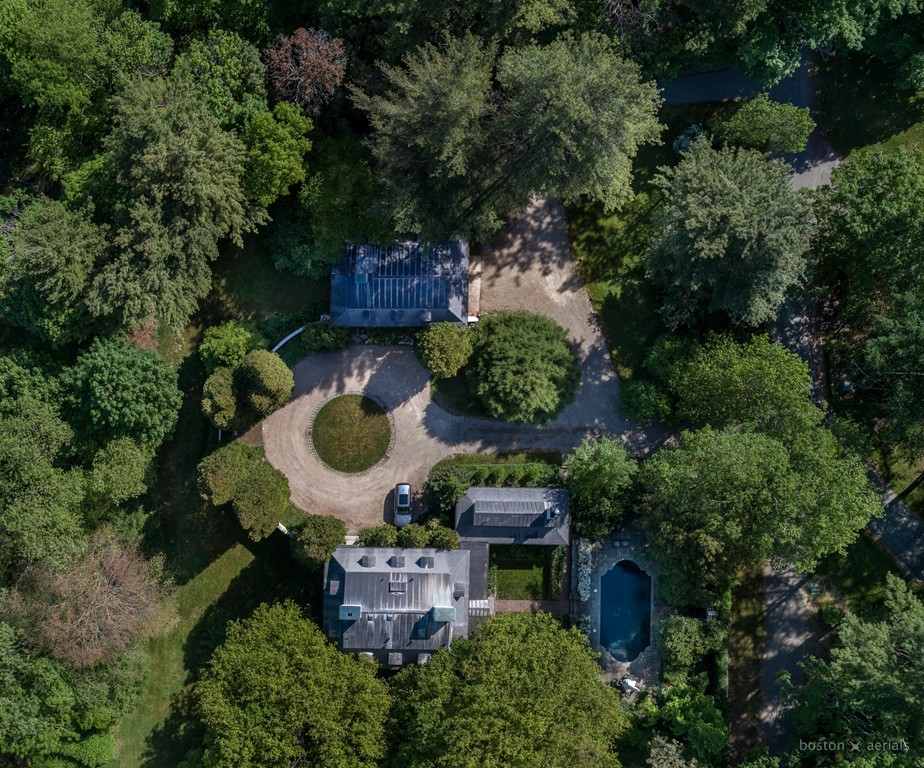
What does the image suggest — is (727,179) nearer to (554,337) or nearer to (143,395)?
(554,337)

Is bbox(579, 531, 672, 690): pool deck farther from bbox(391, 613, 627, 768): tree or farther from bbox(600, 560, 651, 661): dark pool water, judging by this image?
bbox(391, 613, 627, 768): tree

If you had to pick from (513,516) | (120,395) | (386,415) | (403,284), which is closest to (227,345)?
(120,395)

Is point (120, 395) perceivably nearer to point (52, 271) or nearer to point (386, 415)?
point (52, 271)

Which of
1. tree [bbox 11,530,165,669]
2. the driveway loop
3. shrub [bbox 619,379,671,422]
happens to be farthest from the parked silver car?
tree [bbox 11,530,165,669]

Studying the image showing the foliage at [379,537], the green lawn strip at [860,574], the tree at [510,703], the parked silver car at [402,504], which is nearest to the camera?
the tree at [510,703]

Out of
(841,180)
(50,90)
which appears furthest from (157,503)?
(841,180)

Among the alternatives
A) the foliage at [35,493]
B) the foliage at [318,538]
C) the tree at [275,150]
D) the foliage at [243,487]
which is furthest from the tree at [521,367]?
the foliage at [35,493]

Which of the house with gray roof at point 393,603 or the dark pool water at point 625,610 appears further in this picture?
the dark pool water at point 625,610

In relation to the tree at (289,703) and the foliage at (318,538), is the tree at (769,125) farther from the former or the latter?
the tree at (289,703)
